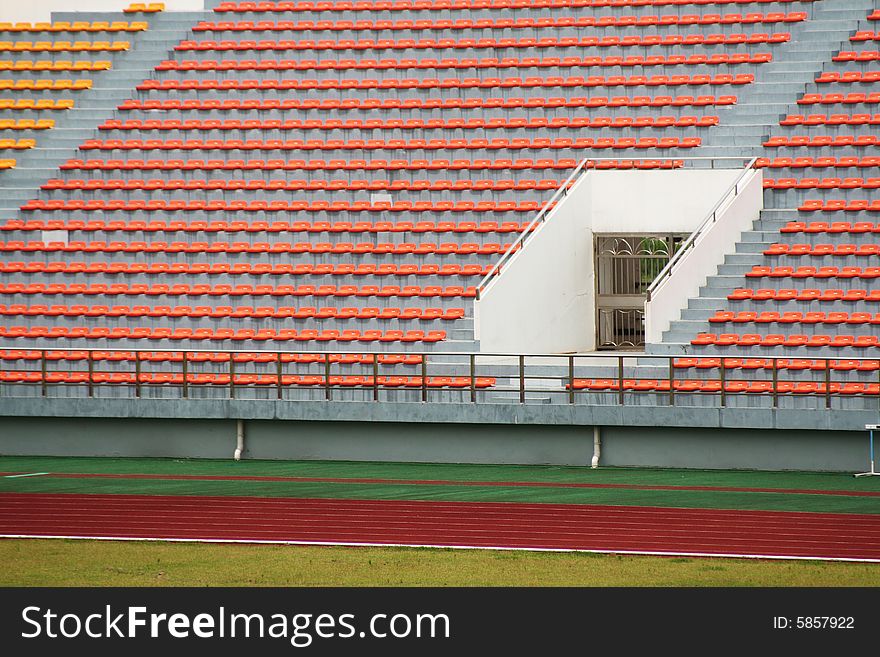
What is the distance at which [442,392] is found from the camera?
59.0 feet

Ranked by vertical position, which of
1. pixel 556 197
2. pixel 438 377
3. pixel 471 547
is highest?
pixel 556 197

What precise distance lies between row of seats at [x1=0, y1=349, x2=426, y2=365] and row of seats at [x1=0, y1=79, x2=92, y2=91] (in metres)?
7.03

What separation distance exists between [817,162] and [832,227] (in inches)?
57.7

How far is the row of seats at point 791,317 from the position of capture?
59.9ft

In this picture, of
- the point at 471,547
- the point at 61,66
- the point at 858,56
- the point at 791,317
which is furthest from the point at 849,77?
the point at 61,66

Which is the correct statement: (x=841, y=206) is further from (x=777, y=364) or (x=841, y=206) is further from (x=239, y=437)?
(x=239, y=437)

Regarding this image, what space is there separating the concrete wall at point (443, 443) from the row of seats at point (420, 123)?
21.0 ft

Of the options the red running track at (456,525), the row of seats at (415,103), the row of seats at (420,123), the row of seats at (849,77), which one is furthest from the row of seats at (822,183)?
the red running track at (456,525)

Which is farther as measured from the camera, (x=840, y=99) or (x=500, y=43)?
(x=500, y=43)

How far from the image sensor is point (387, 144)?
903 inches

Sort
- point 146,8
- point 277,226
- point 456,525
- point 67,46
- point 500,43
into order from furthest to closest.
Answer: point 146,8, point 67,46, point 500,43, point 277,226, point 456,525

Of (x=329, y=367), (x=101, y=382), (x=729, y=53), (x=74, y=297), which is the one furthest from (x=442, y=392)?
(x=729, y=53)

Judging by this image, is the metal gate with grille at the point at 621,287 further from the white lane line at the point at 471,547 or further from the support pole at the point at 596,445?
the white lane line at the point at 471,547

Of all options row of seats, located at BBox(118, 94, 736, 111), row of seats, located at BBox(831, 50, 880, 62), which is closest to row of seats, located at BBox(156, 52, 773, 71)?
row of seats, located at BBox(118, 94, 736, 111)
